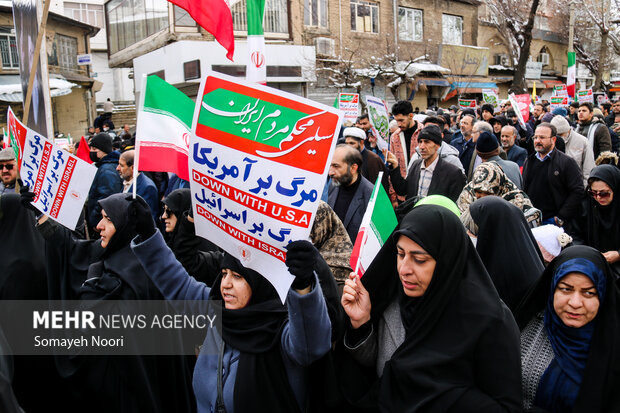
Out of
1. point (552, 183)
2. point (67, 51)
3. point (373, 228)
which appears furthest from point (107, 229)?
point (67, 51)

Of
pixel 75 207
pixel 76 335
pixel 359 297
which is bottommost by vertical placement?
pixel 76 335

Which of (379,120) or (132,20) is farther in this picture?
(132,20)

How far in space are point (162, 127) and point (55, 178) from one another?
→ 123 centimetres

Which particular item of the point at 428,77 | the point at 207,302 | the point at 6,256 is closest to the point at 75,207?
the point at 6,256

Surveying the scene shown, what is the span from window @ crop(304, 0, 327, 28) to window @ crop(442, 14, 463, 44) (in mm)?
9109

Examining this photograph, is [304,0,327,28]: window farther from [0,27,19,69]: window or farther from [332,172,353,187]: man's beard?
[332,172,353,187]: man's beard

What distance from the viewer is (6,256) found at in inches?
148

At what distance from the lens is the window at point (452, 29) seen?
28.8 meters

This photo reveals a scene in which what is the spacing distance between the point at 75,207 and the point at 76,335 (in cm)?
86

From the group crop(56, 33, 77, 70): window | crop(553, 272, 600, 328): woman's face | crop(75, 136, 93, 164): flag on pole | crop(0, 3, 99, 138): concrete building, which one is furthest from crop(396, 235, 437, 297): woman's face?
crop(56, 33, 77, 70): window

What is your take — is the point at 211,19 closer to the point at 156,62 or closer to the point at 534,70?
the point at 156,62

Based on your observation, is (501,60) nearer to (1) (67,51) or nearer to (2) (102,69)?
(1) (67,51)

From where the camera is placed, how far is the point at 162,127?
2930 millimetres

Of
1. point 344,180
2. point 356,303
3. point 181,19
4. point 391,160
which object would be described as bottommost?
point 356,303
